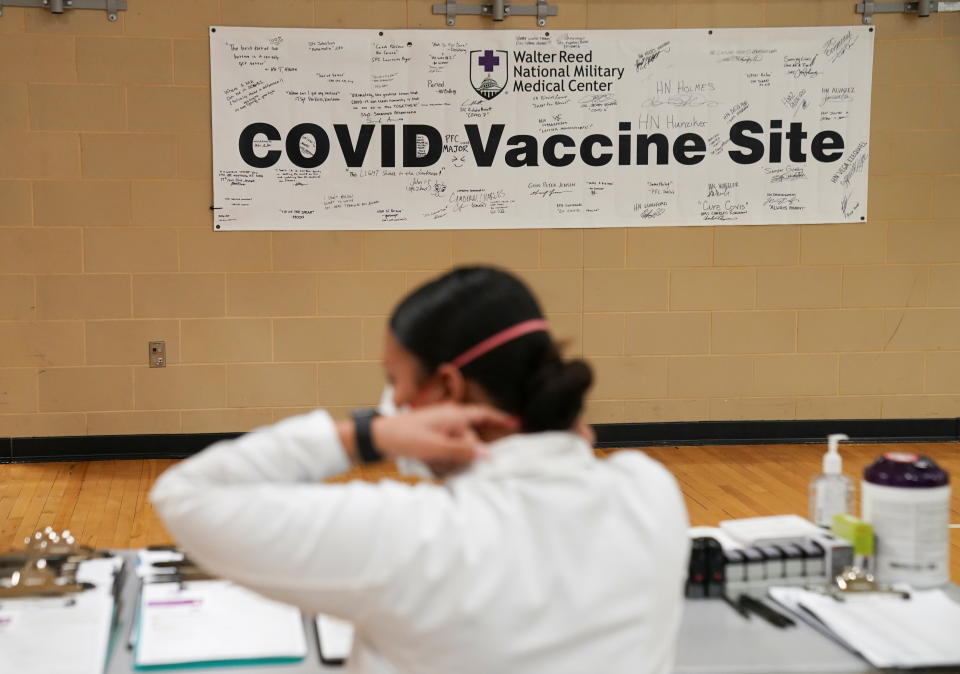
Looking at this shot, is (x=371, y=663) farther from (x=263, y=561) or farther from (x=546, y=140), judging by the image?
(x=546, y=140)

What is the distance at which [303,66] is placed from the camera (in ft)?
17.7

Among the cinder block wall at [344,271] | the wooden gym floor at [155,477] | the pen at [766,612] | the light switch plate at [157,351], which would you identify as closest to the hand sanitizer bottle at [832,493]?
the pen at [766,612]

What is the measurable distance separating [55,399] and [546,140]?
2770mm

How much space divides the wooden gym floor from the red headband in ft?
9.34

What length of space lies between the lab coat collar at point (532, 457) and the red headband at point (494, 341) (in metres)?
0.10

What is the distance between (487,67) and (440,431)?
4566mm

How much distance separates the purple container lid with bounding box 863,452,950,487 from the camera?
67.3 inches

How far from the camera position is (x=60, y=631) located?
1.50m

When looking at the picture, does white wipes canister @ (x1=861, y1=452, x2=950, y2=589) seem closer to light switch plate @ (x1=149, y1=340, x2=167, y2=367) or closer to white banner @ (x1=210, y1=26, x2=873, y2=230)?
white banner @ (x1=210, y1=26, x2=873, y2=230)

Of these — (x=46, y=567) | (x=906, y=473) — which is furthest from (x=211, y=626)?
(x=906, y=473)

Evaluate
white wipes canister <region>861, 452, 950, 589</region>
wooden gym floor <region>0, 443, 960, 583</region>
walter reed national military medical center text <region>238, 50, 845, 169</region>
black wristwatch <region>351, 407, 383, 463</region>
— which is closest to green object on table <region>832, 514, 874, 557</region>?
white wipes canister <region>861, 452, 950, 589</region>

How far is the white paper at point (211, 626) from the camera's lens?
1.45 m

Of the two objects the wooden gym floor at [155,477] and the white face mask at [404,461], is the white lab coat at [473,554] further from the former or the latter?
the wooden gym floor at [155,477]

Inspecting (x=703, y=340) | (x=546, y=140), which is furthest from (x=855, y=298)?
(x=546, y=140)
